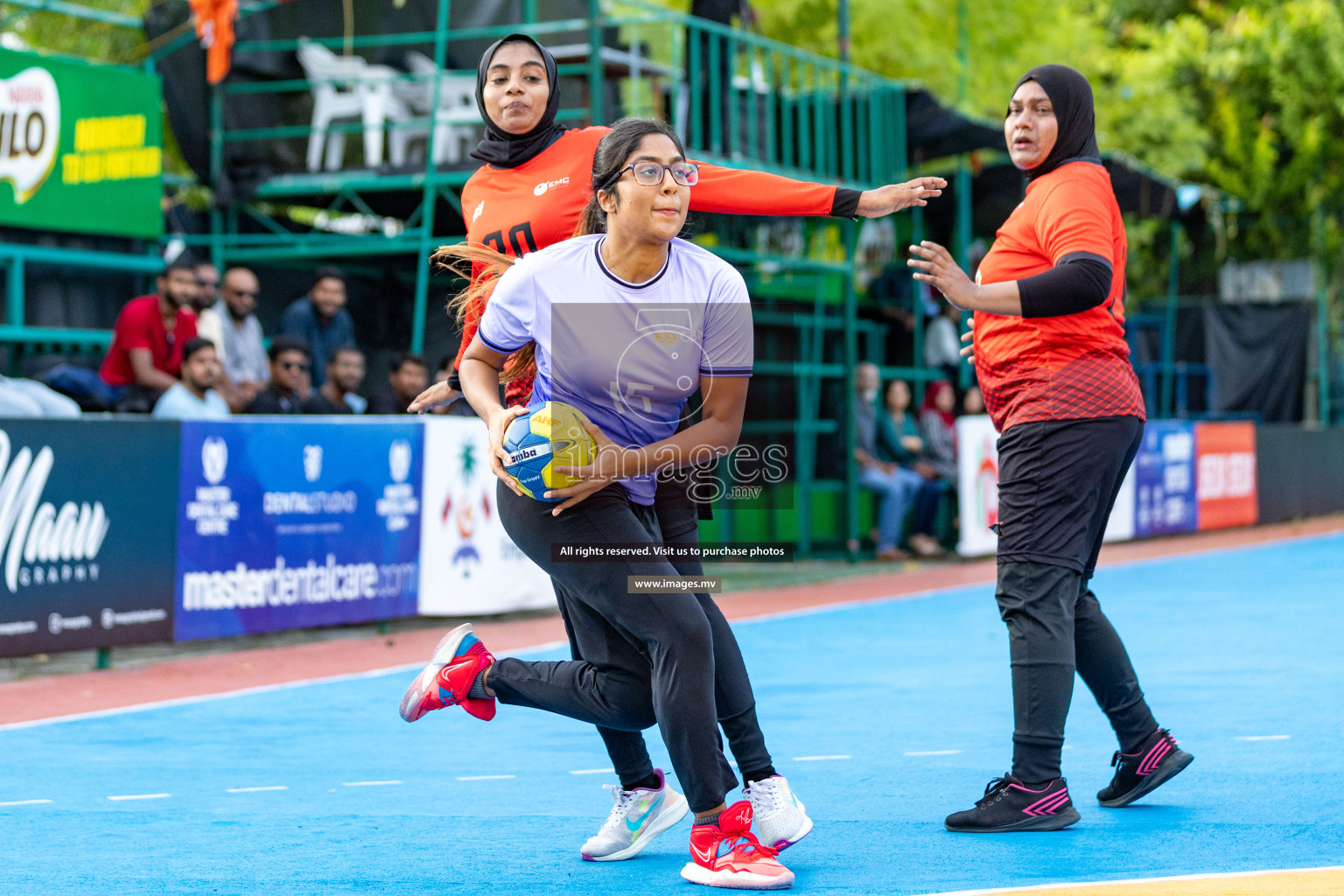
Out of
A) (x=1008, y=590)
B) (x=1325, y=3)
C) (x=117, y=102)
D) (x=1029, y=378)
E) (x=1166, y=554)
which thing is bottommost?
(x=1166, y=554)

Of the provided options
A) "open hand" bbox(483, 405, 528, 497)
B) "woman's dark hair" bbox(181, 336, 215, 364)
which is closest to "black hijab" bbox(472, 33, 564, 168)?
"open hand" bbox(483, 405, 528, 497)

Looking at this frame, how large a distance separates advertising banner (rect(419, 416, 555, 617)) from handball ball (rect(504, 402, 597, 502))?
262 inches

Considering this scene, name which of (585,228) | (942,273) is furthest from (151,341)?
(942,273)

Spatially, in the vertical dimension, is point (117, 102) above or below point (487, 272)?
above

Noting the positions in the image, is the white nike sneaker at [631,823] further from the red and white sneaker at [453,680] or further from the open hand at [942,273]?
the open hand at [942,273]

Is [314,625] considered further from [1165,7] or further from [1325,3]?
[1165,7]

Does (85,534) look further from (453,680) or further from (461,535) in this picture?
(453,680)

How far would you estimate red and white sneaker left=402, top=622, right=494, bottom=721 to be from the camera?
460 cm

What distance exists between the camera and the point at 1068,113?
16.1 ft

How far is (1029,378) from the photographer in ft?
16.2

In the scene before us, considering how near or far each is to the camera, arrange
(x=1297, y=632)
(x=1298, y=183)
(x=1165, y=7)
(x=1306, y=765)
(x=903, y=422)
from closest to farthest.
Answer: (x=1306, y=765) < (x=1297, y=632) < (x=903, y=422) < (x=1298, y=183) < (x=1165, y=7)

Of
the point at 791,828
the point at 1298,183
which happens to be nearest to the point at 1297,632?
the point at 791,828

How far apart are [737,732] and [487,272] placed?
148 cm

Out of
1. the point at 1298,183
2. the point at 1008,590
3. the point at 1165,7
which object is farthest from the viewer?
the point at 1165,7
